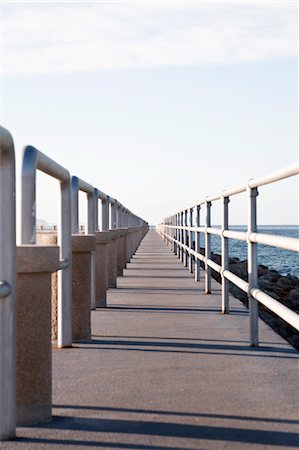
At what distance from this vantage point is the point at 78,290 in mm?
6723

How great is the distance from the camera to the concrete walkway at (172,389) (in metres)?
3.86

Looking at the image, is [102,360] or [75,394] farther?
[102,360]

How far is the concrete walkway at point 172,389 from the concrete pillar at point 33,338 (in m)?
0.13

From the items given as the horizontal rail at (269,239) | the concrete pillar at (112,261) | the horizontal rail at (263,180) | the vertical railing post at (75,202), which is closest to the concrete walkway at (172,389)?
the horizontal rail at (269,239)

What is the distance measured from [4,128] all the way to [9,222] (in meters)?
0.41

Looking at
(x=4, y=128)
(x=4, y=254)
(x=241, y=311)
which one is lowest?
(x=241, y=311)

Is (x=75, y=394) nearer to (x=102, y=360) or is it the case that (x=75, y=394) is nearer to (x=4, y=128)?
(x=102, y=360)

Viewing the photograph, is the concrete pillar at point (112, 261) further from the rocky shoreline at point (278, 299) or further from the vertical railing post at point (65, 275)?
the vertical railing post at point (65, 275)

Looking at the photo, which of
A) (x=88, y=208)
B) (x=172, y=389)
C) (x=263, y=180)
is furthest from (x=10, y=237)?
(x=88, y=208)

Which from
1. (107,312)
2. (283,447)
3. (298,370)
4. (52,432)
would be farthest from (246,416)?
(107,312)

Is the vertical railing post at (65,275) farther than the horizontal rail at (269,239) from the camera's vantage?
Yes

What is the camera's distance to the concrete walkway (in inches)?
152

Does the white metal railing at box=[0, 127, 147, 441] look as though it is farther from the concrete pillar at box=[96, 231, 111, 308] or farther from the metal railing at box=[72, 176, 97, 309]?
the concrete pillar at box=[96, 231, 111, 308]

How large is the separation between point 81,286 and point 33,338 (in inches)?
98.5
